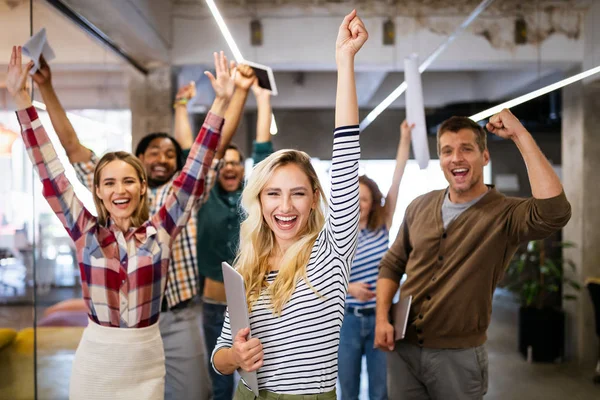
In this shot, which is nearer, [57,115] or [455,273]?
[455,273]

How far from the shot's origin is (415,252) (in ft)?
6.40

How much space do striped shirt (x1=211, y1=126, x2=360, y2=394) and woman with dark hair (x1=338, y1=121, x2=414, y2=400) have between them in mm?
1281

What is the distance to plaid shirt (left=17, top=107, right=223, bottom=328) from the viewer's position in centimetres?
165

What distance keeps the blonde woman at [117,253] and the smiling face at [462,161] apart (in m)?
0.79

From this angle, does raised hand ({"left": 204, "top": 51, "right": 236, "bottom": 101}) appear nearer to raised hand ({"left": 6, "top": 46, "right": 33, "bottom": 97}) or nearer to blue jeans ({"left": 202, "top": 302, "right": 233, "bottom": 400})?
raised hand ({"left": 6, "top": 46, "right": 33, "bottom": 97})

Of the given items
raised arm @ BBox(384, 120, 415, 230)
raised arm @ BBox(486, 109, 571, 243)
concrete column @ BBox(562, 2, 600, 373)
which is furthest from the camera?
raised arm @ BBox(384, 120, 415, 230)

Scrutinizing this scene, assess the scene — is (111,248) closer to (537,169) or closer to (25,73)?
(25,73)

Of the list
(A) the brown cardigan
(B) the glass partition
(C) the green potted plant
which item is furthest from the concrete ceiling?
(A) the brown cardigan

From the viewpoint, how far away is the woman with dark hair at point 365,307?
8.46ft

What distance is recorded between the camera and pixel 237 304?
116 centimetres

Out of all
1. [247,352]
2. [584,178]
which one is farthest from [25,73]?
[584,178]

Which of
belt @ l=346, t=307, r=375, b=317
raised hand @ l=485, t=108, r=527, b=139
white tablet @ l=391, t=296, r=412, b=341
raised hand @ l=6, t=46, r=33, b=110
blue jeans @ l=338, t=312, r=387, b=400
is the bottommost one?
blue jeans @ l=338, t=312, r=387, b=400

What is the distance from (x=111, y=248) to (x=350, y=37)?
0.98m

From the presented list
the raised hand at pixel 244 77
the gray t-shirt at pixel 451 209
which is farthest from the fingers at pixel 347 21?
the gray t-shirt at pixel 451 209
